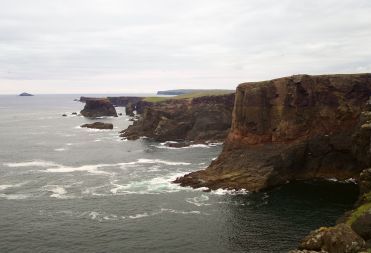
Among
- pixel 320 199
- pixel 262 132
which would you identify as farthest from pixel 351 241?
pixel 262 132

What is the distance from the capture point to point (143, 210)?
68.1 m

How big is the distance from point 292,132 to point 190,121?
63860mm

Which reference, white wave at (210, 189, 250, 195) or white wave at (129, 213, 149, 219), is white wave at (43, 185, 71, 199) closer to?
white wave at (129, 213, 149, 219)

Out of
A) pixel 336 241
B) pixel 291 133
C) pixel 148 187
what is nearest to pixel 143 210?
pixel 148 187

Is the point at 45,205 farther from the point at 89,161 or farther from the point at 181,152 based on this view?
the point at 181,152

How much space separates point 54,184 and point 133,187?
1563 cm

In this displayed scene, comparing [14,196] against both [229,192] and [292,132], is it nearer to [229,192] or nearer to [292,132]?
[229,192]

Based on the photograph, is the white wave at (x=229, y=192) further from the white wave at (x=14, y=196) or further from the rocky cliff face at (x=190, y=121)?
the rocky cliff face at (x=190, y=121)

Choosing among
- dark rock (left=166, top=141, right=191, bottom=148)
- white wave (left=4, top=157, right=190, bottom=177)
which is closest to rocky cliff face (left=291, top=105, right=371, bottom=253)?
white wave (left=4, top=157, right=190, bottom=177)

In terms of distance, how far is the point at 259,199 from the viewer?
73062 mm

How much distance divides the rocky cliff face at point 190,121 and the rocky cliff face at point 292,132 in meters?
48.3

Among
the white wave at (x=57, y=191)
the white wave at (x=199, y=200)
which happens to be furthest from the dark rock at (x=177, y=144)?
the white wave at (x=199, y=200)

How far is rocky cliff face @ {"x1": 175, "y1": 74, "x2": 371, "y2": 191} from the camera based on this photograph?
84.3 meters

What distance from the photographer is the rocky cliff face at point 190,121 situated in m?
144
